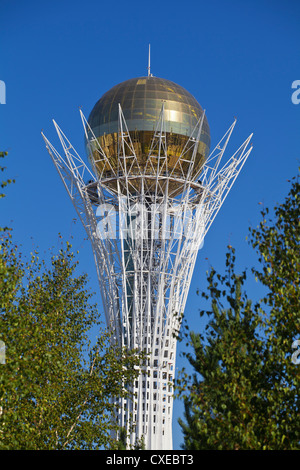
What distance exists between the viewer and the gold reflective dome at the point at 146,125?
49219 mm

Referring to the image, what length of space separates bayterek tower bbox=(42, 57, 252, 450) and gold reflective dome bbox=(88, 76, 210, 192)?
2.5 inches

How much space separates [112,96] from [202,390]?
112 ft

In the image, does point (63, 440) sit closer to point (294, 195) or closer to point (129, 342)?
point (294, 195)

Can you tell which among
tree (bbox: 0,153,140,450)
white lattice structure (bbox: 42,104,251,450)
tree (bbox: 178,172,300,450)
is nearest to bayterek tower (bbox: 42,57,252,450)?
white lattice structure (bbox: 42,104,251,450)

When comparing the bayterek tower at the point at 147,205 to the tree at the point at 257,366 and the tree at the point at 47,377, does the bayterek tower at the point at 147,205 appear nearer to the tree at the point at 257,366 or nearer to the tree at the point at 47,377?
the tree at the point at 47,377

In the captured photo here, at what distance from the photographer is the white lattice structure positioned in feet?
155

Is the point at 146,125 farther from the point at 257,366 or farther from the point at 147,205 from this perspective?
the point at 257,366

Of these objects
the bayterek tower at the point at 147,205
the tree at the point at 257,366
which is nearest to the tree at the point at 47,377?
the tree at the point at 257,366

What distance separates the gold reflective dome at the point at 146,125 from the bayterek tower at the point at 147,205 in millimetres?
64

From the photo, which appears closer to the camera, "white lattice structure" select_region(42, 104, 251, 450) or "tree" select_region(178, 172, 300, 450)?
"tree" select_region(178, 172, 300, 450)

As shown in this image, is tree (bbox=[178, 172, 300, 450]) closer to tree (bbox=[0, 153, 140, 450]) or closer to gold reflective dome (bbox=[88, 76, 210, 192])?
tree (bbox=[0, 153, 140, 450])

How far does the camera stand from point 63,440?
1014 inches

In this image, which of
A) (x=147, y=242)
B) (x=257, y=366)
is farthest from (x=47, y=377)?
(x=147, y=242)
